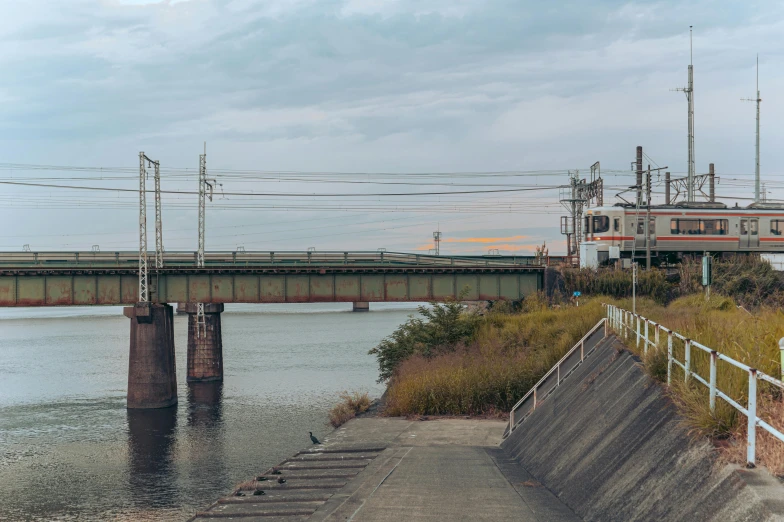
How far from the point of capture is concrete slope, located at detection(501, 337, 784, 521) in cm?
884

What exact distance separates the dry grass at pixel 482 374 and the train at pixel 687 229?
17387 mm

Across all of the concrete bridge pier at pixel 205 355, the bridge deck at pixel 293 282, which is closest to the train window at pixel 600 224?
the bridge deck at pixel 293 282

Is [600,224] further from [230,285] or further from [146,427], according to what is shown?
[146,427]

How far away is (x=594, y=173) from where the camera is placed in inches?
2504

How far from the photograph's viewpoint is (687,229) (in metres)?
48.7

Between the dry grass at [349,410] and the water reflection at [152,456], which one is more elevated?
the dry grass at [349,410]

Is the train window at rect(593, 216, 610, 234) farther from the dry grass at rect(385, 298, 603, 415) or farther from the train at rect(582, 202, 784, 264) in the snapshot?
the dry grass at rect(385, 298, 603, 415)

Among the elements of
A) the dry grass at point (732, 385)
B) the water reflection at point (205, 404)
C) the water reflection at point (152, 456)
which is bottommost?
the water reflection at point (205, 404)

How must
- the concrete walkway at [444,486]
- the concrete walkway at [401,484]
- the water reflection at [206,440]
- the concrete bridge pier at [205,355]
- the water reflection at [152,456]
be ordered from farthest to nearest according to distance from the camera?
the concrete bridge pier at [205,355] → the water reflection at [206,440] → the water reflection at [152,456] → the concrete walkway at [401,484] → the concrete walkway at [444,486]

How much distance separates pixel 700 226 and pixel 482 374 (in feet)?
92.2

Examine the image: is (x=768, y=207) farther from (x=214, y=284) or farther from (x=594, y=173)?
(x=214, y=284)

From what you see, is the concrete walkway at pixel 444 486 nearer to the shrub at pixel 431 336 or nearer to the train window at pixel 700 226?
the shrub at pixel 431 336

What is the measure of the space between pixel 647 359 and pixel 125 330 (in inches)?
4911

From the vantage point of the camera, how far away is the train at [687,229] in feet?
159
